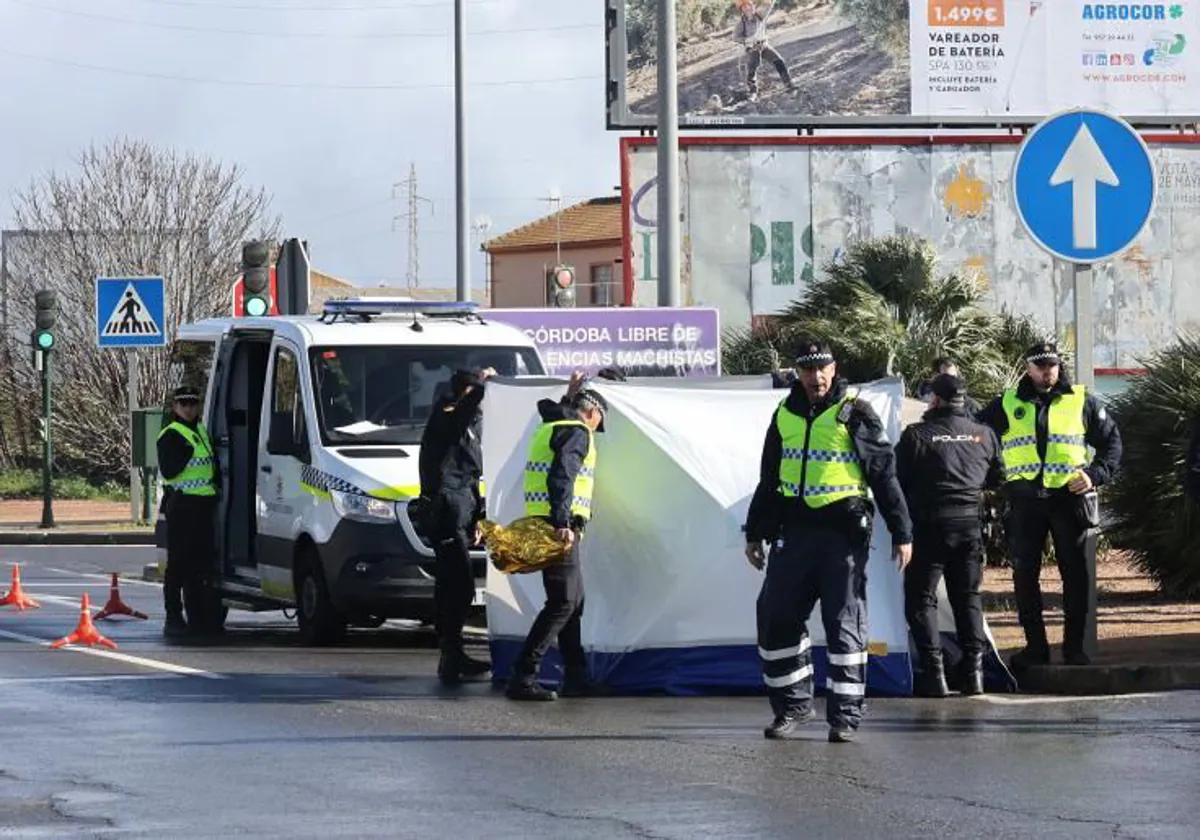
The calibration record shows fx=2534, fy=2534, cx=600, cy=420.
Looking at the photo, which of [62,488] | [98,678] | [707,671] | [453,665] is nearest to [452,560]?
[453,665]

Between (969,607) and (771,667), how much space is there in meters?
2.10

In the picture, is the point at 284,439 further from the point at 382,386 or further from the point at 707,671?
the point at 707,671

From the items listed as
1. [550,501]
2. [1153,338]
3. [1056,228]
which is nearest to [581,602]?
[550,501]

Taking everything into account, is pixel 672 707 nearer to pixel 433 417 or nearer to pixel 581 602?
pixel 581 602

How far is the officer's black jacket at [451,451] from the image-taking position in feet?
46.8

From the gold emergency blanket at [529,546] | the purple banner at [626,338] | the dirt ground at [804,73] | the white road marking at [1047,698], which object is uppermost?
the dirt ground at [804,73]

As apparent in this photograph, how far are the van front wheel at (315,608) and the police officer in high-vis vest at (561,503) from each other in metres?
3.10

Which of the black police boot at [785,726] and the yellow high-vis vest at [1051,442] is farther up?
the yellow high-vis vest at [1051,442]

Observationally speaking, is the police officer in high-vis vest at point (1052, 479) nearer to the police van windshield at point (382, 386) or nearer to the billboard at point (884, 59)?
the police van windshield at point (382, 386)

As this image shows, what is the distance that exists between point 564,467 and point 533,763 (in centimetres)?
291

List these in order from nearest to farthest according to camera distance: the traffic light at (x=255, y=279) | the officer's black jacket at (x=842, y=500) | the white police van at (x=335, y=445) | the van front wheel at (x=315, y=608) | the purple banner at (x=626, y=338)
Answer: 1. the officer's black jacket at (x=842, y=500)
2. the white police van at (x=335, y=445)
3. the van front wheel at (x=315, y=608)
4. the purple banner at (x=626, y=338)
5. the traffic light at (x=255, y=279)

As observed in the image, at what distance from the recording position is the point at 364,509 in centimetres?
1579

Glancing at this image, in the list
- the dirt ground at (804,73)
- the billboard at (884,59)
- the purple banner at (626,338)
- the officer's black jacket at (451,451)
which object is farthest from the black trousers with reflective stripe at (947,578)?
the dirt ground at (804,73)

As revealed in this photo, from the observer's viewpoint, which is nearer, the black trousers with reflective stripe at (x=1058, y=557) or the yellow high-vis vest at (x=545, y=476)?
the yellow high-vis vest at (x=545, y=476)
